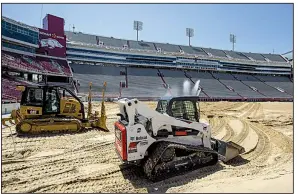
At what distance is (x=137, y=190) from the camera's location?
522cm

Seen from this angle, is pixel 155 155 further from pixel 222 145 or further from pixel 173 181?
pixel 222 145

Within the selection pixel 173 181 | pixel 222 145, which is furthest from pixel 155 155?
pixel 222 145

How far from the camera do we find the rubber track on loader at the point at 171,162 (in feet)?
18.8

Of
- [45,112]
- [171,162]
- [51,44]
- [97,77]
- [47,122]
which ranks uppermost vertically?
[51,44]

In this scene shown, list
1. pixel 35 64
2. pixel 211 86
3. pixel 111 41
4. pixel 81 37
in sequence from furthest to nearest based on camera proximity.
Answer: pixel 111 41, pixel 81 37, pixel 211 86, pixel 35 64

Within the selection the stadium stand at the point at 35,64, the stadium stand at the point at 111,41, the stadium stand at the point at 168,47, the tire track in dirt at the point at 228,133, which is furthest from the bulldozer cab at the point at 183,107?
the stadium stand at the point at 168,47

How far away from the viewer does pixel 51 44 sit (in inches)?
1581

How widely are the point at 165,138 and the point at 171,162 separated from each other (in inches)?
24.0

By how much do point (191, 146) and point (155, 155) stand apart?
1.07 metres

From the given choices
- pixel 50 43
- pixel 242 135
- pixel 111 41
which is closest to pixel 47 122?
pixel 242 135

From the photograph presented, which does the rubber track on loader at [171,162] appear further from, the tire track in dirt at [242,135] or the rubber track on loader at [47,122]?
the rubber track on loader at [47,122]

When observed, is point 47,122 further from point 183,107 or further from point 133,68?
point 133,68

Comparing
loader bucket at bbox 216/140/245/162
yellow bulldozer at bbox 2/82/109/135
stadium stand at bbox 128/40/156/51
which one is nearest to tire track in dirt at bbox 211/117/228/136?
loader bucket at bbox 216/140/245/162

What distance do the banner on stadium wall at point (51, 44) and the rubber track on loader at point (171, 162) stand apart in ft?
126
